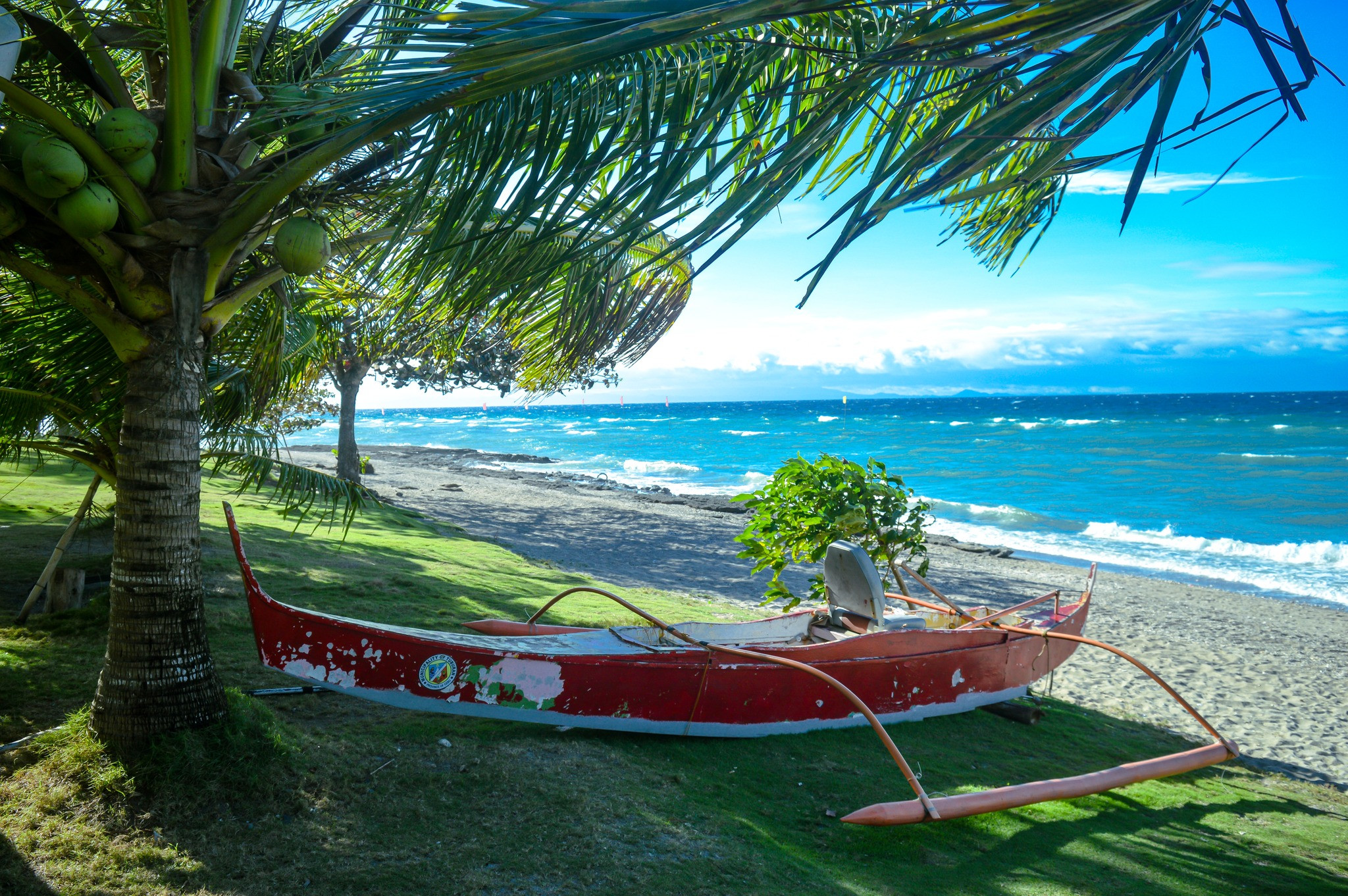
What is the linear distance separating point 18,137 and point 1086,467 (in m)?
39.5

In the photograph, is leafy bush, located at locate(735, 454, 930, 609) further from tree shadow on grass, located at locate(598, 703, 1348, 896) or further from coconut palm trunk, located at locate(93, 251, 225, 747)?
coconut palm trunk, located at locate(93, 251, 225, 747)

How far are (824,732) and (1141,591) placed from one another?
1144cm

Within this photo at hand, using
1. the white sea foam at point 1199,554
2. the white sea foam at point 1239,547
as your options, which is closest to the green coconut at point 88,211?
the white sea foam at point 1199,554

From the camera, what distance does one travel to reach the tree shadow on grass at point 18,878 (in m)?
2.65

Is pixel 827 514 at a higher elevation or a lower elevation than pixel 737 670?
higher

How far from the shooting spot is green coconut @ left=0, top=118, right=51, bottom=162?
2.59 metres

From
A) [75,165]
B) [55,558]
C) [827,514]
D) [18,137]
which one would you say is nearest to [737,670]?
[827,514]

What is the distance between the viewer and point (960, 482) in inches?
1303

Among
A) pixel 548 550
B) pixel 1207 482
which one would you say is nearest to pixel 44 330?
pixel 548 550

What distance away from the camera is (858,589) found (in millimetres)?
6094

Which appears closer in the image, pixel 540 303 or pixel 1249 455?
pixel 540 303

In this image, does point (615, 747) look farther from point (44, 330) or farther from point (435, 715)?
point (44, 330)

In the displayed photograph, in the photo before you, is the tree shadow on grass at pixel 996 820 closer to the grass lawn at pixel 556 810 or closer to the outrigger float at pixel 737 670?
the grass lawn at pixel 556 810

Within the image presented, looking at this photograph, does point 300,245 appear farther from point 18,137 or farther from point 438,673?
point 438,673
